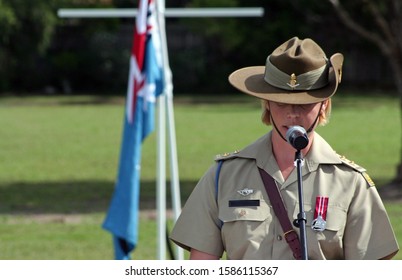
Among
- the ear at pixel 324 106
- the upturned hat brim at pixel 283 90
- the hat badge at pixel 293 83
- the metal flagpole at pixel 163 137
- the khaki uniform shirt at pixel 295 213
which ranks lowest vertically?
the metal flagpole at pixel 163 137

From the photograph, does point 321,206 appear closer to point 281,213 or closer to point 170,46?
point 281,213

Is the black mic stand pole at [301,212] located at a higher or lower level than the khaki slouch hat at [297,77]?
lower

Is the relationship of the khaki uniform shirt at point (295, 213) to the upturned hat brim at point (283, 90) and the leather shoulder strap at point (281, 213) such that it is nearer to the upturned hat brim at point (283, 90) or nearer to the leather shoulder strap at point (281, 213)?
the leather shoulder strap at point (281, 213)

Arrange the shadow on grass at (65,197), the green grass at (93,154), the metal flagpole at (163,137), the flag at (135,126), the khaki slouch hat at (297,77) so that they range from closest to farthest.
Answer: the khaki slouch hat at (297,77) → the metal flagpole at (163,137) → the flag at (135,126) → the green grass at (93,154) → the shadow on grass at (65,197)

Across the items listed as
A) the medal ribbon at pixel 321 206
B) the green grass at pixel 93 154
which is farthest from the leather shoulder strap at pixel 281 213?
the green grass at pixel 93 154

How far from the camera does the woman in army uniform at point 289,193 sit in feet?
13.5

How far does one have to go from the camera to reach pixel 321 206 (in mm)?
4109

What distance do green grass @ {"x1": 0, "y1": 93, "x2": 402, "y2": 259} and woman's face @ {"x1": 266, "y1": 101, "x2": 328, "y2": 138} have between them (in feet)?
24.4

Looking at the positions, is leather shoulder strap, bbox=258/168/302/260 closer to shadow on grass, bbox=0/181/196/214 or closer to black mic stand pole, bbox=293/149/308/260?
black mic stand pole, bbox=293/149/308/260

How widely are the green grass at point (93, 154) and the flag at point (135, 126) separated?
209 cm

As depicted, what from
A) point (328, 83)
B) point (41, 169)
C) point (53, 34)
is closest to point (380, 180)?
point (41, 169)

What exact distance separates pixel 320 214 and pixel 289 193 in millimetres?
146

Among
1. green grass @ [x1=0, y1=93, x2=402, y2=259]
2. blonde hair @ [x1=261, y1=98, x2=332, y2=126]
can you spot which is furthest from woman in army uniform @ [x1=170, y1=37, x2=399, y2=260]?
green grass @ [x1=0, y1=93, x2=402, y2=259]

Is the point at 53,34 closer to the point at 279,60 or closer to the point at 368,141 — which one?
the point at 368,141
